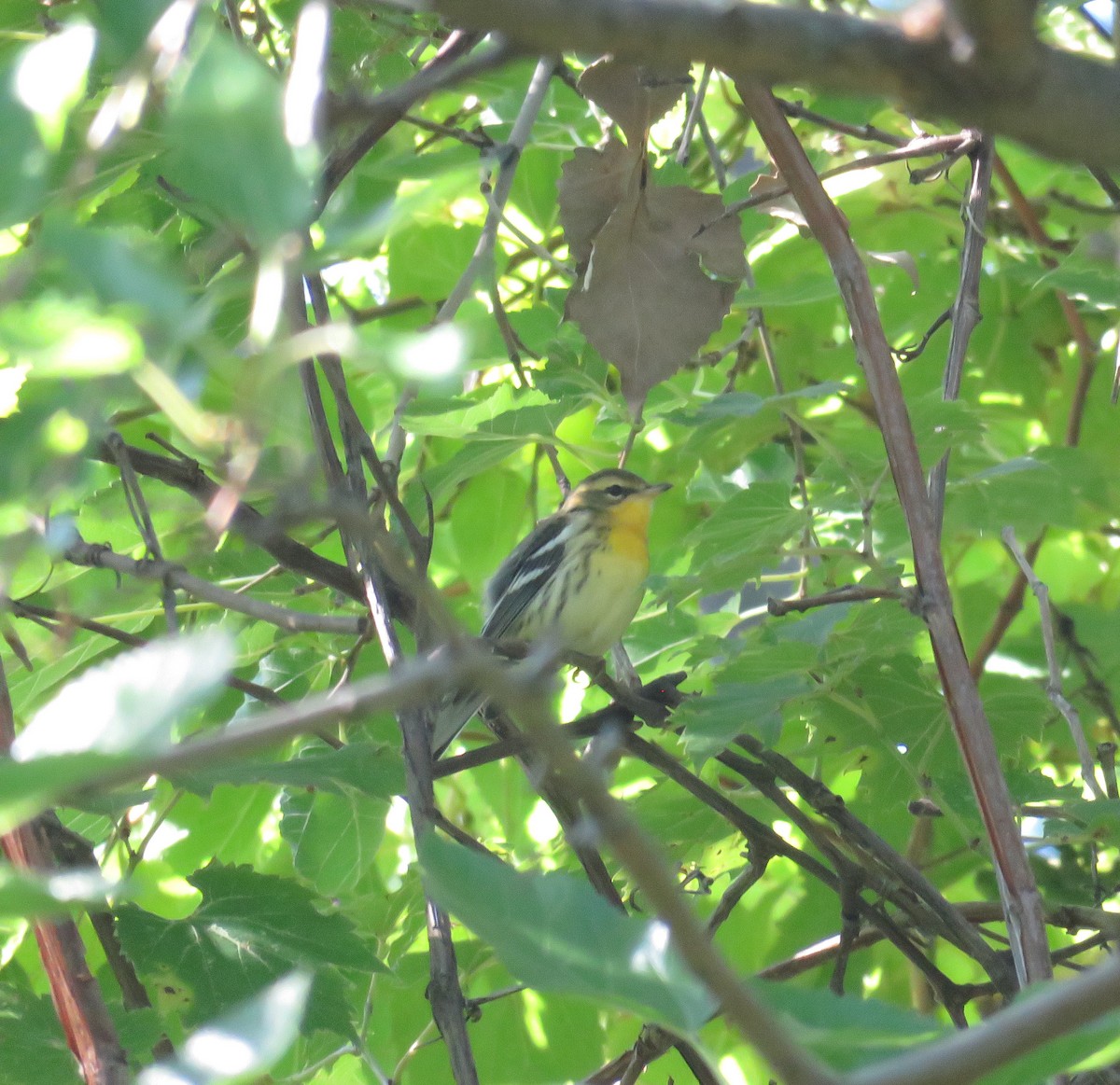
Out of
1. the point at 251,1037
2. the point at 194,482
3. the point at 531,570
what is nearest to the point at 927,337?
the point at 194,482

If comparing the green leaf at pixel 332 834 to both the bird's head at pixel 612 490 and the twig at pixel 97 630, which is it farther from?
the bird's head at pixel 612 490

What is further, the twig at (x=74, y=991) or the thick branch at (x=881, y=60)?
the twig at (x=74, y=991)

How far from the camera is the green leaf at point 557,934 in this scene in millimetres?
849

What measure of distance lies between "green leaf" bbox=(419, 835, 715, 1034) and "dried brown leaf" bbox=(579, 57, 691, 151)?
1773 mm

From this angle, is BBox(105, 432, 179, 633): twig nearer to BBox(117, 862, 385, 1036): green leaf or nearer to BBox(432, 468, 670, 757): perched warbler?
BBox(117, 862, 385, 1036): green leaf

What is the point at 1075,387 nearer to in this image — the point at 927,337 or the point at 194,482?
the point at 927,337

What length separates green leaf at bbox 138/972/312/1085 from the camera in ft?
2.31

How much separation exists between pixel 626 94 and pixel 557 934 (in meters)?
1.85

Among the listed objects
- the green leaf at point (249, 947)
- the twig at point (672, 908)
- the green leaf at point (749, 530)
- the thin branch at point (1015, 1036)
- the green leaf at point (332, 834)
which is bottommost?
the thin branch at point (1015, 1036)

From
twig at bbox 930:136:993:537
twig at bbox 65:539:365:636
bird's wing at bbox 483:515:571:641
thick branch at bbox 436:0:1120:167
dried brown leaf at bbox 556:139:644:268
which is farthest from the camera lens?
bird's wing at bbox 483:515:571:641

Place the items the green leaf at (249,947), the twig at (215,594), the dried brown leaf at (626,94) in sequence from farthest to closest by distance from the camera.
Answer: the dried brown leaf at (626,94) < the green leaf at (249,947) < the twig at (215,594)

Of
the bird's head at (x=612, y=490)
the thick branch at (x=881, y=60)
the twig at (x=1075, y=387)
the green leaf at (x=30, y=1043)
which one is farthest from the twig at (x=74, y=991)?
the twig at (x=1075, y=387)

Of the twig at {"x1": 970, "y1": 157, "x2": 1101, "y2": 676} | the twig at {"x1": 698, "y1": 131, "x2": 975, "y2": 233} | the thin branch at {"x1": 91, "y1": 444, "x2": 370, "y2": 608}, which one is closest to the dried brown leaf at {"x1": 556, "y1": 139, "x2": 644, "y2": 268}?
the twig at {"x1": 698, "y1": 131, "x2": 975, "y2": 233}

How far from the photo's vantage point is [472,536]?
3.53m
